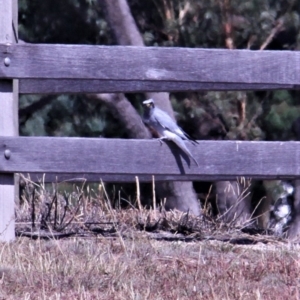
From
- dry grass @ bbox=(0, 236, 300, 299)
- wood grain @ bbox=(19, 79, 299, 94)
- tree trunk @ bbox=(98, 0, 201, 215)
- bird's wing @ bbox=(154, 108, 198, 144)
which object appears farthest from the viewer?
tree trunk @ bbox=(98, 0, 201, 215)

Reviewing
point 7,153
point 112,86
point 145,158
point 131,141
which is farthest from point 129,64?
point 112,86

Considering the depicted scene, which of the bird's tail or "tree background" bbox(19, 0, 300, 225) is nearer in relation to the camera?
the bird's tail

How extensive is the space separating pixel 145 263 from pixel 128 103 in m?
6.10

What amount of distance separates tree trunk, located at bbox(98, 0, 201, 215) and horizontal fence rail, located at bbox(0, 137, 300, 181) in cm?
432

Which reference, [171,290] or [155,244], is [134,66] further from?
[171,290]

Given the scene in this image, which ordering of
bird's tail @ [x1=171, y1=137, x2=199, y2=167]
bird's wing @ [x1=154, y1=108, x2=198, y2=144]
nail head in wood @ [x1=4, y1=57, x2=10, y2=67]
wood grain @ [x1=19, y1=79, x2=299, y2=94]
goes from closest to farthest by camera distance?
1. nail head in wood @ [x1=4, y1=57, x2=10, y2=67]
2. bird's tail @ [x1=171, y1=137, x2=199, y2=167]
3. bird's wing @ [x1=154, y1=108, x2=198, y2=144]
4. wood grain @ [x1=19, y1=79, x2=299, y2=94]

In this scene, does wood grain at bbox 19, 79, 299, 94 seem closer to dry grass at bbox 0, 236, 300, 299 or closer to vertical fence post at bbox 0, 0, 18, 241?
vertical fence post at bbox 0, 0, 18, 241

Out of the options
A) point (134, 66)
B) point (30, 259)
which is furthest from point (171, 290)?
point (134, 66)

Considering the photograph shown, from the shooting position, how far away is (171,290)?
15.4 ft

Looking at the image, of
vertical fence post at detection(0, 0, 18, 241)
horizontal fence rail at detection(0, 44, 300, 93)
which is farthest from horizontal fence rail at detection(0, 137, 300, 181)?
horizontal fence rail at detection(0, 44, 300, 93)

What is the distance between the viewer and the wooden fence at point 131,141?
18.5 ft

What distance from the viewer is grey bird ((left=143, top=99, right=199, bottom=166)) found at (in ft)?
19.0

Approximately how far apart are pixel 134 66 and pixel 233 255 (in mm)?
1322

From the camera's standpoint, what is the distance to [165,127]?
652 centimetres
